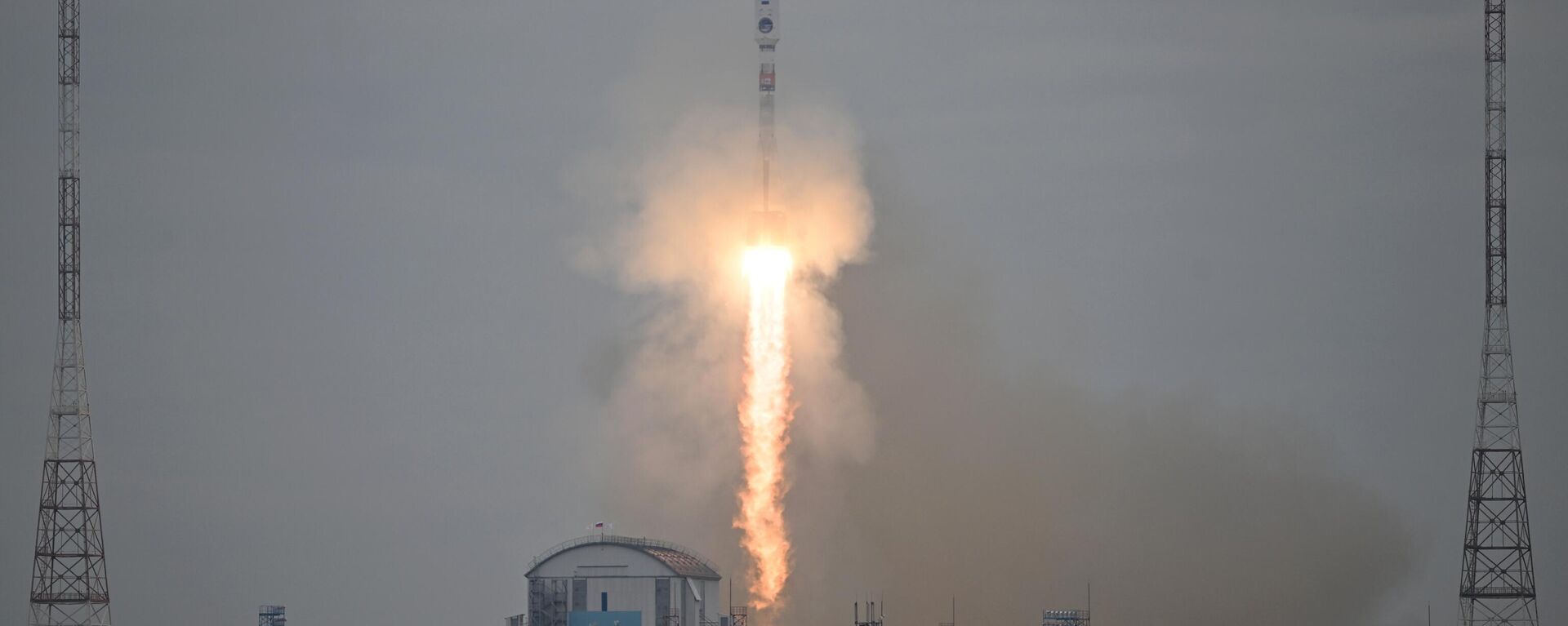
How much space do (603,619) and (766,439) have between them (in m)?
12.2

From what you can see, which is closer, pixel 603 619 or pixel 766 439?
pixel 603 619

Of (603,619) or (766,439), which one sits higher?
(766,439)

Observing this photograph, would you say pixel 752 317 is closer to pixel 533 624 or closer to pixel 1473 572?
pixel 533 624

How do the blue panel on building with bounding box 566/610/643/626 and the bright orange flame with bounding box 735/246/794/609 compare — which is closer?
the blue panel on building with bounding box 566/610/643/626

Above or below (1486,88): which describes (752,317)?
below

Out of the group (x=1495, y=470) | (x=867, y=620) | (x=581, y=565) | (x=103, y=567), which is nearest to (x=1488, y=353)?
(x=1495, y=470)

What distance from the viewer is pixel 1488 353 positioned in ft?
472

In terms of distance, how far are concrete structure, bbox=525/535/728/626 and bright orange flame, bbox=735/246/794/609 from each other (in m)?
3.98

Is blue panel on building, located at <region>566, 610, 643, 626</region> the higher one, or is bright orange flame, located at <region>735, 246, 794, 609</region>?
bright orange flame, located at <region>735, 246, 794, 609</region>

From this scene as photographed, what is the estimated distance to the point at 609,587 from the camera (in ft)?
484

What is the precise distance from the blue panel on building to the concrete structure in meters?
0.04

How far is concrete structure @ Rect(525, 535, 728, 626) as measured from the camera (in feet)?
483

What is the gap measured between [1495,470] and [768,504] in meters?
33.6

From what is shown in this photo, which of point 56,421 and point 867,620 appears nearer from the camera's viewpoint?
point 56,421
